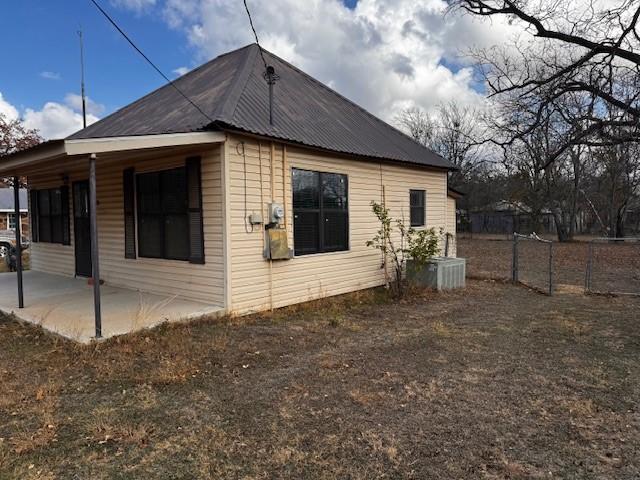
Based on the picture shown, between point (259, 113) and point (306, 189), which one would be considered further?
point (306, 189)

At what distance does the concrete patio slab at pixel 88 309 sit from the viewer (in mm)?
5281

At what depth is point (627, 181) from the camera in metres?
23.8

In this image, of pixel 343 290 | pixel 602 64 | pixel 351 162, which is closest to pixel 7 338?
pixel 343 290

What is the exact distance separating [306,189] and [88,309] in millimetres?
3802

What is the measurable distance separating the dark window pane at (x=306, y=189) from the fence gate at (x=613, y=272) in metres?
4.95

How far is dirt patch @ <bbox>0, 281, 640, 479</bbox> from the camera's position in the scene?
102 inches

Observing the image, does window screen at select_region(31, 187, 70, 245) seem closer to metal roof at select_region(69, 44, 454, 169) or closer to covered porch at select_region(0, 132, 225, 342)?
covered porch at select_region(0, 132, 225, 342)

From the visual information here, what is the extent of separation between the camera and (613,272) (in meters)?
12.5

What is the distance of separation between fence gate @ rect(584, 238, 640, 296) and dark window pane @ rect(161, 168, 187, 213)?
7002 mm

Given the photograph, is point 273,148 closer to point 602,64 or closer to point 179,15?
point 179,15

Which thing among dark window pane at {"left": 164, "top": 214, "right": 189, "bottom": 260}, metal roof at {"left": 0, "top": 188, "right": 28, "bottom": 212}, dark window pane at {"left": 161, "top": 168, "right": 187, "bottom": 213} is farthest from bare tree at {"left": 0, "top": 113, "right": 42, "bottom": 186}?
dark window pane at {"left": 164, "top": 214, "right": 189, "bottom": 260}

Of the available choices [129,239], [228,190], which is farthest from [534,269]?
[129,239]

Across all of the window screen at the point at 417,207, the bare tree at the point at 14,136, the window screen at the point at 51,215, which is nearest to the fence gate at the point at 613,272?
the window screen at the point at 417,207

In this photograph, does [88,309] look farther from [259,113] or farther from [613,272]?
[613,272]
